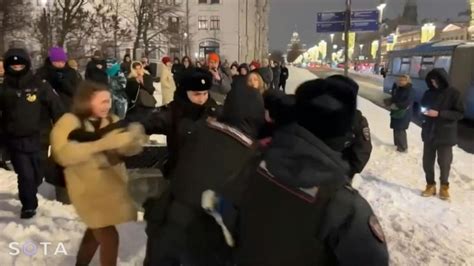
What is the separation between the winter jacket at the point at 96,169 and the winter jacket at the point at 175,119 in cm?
18

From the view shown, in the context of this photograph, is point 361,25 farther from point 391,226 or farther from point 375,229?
point 375,229

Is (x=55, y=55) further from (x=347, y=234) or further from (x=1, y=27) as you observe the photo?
(x=1, y=27)

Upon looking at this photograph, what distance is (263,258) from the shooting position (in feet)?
6.57

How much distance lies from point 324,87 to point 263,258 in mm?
653

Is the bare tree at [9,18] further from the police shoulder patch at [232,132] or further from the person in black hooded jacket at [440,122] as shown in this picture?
the police shoulder patch at [232,132]

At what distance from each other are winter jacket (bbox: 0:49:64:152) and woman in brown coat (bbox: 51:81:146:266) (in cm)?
213

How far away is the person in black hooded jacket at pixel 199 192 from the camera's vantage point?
270cm

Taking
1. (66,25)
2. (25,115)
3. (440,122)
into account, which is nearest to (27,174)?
(25,115)

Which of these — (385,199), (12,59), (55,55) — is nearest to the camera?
(12,59)

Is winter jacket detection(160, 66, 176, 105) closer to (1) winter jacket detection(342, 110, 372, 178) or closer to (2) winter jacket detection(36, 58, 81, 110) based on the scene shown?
(2) winter jacket detection(36, 58, 81, 110)

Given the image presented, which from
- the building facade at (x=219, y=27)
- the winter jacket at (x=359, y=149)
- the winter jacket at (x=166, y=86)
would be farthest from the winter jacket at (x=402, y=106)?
the building facade at (x=219, y=27)

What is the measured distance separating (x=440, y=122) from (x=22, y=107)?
5233 millimetres

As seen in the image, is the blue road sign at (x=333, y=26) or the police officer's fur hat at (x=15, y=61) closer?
the police officer's fur hat at (x=15, y=61)

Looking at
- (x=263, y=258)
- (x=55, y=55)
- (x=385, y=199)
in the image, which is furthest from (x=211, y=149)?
(x=55, y=55)
